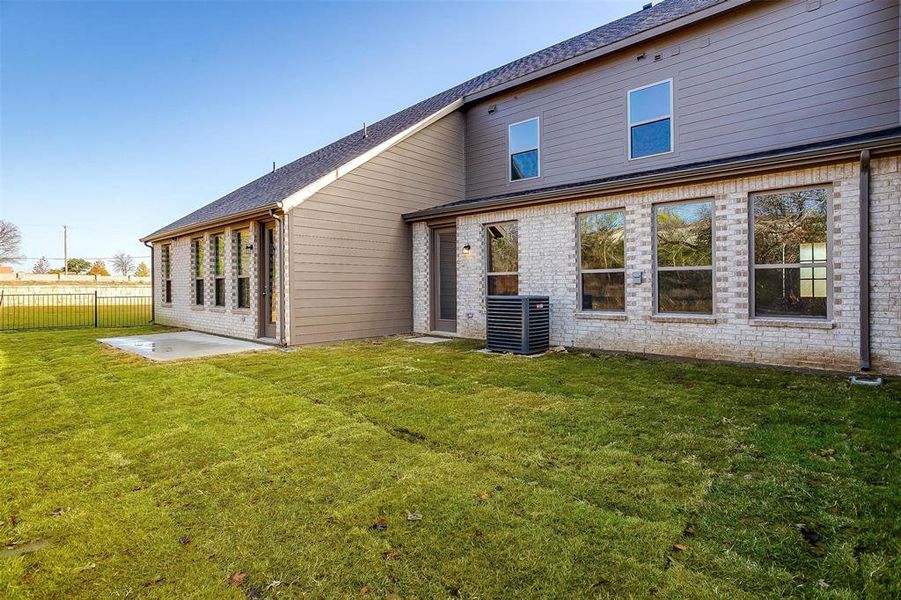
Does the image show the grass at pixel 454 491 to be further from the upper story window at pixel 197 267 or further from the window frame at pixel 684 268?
the upper story window at pixel 197 267

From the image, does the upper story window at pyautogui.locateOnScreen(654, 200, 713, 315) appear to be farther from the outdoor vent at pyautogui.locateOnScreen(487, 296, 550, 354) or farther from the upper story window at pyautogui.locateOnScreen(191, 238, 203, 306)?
the upper story window at pyautogui.locateOnScreen(191, 238, 203, 306)

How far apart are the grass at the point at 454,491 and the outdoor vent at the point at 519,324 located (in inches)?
99.1

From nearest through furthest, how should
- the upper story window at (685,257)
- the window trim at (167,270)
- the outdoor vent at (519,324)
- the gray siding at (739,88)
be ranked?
1. the gray siding at (739,88)
2. the upper story window at (685,257)
3. the outdoor vent at (519,324)
4. the window trim at (167,270)

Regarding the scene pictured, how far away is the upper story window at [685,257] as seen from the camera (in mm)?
6730

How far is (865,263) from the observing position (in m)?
5.37

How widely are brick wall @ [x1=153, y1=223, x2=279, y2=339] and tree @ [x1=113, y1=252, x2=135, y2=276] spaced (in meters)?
49.3

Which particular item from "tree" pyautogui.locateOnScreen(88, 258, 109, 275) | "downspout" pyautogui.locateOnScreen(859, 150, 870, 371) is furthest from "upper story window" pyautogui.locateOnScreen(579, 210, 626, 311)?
"tree" pyautogui.locateOnScreen(88, 258, 109, 275)

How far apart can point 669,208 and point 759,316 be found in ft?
6.63

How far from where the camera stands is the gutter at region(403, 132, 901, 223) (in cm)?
536

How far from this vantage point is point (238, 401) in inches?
183

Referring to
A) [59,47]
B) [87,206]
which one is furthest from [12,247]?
[59,47]

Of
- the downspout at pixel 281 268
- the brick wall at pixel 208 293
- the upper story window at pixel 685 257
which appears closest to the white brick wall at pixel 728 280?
the upper story window at pixel 685 257

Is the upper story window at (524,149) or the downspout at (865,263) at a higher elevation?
the upper story window at (524,149)

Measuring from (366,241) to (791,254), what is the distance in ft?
23.9
